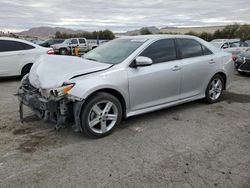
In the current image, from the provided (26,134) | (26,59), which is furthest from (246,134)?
(26,59)

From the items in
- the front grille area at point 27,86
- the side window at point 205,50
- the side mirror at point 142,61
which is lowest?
the front grille area at point 27,86

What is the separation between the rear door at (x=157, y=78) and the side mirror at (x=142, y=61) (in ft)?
0.29

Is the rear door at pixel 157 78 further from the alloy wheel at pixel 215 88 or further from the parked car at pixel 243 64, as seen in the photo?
the parked car at pixel 243 64

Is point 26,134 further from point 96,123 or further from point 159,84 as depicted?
point 159,84

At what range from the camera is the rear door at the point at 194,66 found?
15.7ft

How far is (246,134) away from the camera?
13.0 feet

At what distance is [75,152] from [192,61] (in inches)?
117

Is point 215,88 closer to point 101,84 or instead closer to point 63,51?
point 101,84

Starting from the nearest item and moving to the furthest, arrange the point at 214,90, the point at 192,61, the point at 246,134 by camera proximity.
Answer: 1. the point at 246,134
2. the point at 192,61
3. the point at 214,90

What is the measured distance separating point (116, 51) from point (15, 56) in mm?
5293

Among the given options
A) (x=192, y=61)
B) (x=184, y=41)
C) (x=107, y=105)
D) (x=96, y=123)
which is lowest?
(x=96, y=123)

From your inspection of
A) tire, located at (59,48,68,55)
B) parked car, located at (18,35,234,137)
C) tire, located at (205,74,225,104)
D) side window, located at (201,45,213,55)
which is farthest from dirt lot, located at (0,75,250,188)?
tire, located at (59,48,68,55)

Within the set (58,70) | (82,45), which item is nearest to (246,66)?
(58,70)

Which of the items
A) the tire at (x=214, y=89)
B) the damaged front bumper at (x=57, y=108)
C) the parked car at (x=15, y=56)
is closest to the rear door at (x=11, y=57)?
the parked car at (x=15, y=56)
